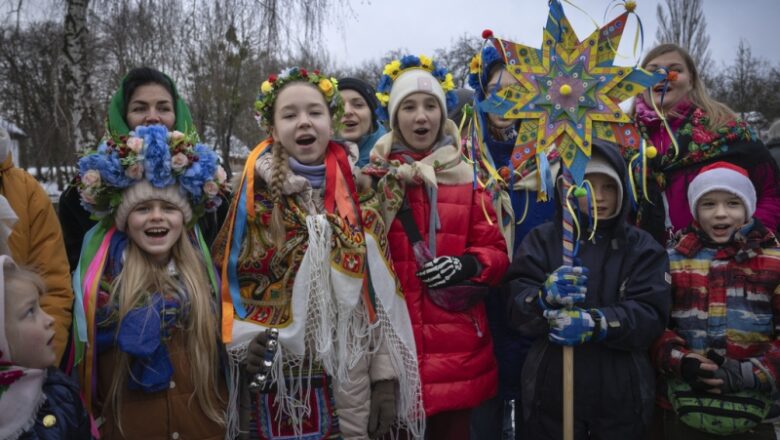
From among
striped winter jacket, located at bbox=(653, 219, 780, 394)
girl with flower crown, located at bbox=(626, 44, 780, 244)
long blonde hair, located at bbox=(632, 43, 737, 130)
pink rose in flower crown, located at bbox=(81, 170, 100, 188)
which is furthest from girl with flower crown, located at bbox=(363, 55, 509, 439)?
long blonde hair, located at bbox=(632, 43, 737, 130)

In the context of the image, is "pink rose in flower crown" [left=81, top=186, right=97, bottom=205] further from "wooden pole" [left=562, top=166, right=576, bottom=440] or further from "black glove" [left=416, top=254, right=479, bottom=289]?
"wooden pole" [left=562, top=166, right=576, bottom=440]

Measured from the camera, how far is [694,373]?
2.76 metres

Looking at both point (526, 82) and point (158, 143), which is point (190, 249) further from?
point (526, 82)

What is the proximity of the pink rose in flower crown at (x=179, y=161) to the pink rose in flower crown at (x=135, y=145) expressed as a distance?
153 millimetres

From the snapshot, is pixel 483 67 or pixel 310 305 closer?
pixel 310 305

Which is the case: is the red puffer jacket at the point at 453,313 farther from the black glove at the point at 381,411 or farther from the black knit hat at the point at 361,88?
the black knit hat at the point at 361,88

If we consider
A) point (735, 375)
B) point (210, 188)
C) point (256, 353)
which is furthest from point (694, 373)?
point (210, 188)

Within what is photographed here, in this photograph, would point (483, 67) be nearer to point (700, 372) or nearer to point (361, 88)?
point (361, 88)

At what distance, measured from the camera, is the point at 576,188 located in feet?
9.34

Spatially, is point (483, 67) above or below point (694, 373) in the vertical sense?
above

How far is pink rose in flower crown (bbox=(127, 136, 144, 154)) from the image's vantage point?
9.25 feet

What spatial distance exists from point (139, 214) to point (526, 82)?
1.98 metres

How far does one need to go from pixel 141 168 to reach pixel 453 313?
1.66 meters

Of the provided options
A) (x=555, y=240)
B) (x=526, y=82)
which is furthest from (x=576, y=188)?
(x=526, y=82)
